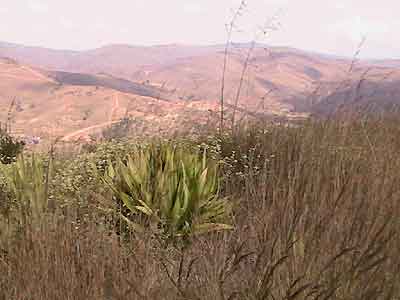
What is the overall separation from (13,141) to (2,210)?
384 cm

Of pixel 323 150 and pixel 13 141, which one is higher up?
pixel 323 150

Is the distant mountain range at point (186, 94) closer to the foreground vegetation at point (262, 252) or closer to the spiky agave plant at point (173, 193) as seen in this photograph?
the spiky agave plant at point (173, 193)

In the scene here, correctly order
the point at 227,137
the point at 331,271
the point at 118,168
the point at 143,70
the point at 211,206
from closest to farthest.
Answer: the point at 331,271
the point at 211,206
the point at 118,168
the point at 227,137
the point at 143,70

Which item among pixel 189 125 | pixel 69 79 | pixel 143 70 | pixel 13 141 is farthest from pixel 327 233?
pixel 143 70

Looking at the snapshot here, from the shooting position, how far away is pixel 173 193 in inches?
157

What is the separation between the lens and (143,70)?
182m

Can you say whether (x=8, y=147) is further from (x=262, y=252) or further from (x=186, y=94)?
(x=262, y=252)

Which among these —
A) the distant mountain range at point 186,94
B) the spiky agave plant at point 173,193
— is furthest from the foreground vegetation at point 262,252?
the distant mountain range at point 186,94

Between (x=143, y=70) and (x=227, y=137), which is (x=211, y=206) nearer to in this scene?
(x=227, y=137)

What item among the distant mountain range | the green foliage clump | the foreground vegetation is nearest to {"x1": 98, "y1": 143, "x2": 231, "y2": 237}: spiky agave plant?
the foreground vegetation

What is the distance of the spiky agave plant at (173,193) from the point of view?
12.6 ft

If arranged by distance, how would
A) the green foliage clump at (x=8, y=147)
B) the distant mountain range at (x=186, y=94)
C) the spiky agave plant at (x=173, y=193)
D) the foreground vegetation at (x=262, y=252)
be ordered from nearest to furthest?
the foreground vegetation at (x=262, y=252), the spiky agave plant at (x=173, y=193), the distant mountain range at (x=186, y=94), the green foliage clump at (x=8, y=147)

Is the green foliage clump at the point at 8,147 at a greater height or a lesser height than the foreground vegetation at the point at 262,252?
lesser

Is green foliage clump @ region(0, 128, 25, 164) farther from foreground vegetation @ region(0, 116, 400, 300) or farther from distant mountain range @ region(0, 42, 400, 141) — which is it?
foreground vegetation @ region(0, 116, 400, 300)
